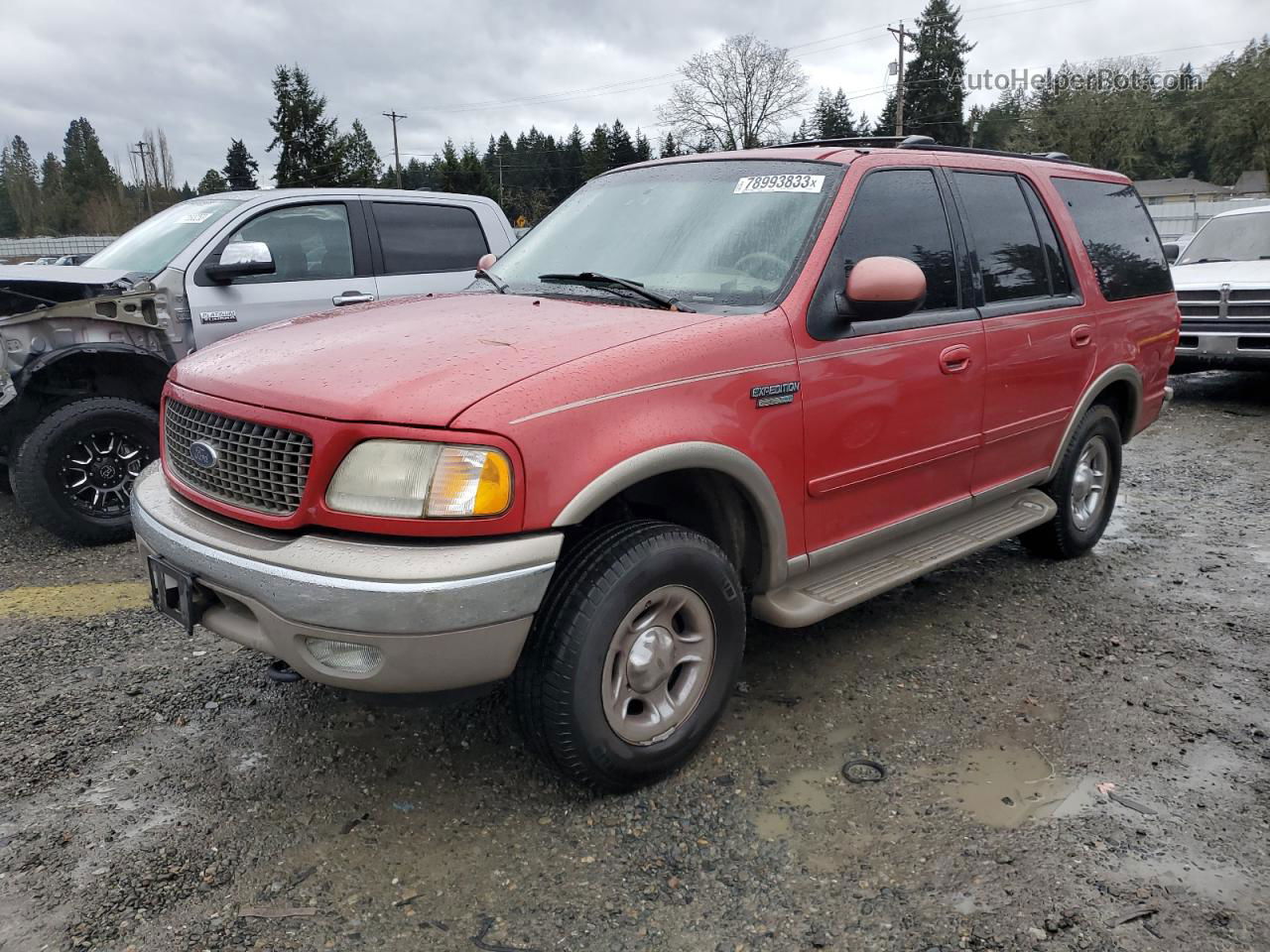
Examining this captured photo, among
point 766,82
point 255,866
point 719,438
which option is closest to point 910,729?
point 719,438

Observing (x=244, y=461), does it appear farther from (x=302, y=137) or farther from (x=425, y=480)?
(x=302, y=137)

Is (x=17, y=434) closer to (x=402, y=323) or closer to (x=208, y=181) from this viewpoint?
(x=402, y=323)

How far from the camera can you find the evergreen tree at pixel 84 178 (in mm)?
49156

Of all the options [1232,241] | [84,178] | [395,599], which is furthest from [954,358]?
[84,178]

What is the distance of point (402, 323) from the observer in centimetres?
303

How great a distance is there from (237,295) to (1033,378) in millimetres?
4497

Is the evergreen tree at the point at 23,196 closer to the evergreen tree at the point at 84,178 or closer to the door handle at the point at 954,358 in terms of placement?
the evergreen tree at the point at 84,178

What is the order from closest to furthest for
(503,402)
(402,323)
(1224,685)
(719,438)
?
(503,402) < (719,438) < (402,323) < (1224,685)

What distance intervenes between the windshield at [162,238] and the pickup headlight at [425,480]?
4086 mm

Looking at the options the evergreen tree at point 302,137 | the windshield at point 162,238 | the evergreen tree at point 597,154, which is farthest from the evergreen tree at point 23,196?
the windshield at point 162,238

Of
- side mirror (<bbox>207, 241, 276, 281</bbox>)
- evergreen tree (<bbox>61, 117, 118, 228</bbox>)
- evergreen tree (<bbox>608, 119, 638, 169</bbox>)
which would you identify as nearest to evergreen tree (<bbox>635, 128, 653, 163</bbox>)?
evergreen tree (<bbox>608, 119, 638, 169</bbox>)

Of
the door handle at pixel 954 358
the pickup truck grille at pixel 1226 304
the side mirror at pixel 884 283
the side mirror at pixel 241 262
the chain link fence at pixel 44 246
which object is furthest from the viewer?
the chain link fence at pixel 44 246

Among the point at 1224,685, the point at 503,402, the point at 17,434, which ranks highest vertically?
the point at 503,402

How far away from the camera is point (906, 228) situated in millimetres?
3553
